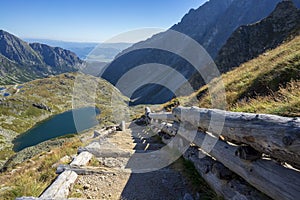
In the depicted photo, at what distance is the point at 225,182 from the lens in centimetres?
432

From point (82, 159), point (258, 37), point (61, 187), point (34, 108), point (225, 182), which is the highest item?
point (258, 37)

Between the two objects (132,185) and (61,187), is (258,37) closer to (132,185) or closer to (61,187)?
(132,185)

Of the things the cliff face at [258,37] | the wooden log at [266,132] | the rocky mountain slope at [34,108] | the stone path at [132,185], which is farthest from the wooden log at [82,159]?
the rocky mountain slope at [34,108]

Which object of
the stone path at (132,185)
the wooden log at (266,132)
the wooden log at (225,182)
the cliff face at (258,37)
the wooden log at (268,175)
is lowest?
the stone path at (132,185)

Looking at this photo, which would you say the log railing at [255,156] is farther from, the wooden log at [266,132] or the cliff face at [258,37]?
the cliff face at [258,37]

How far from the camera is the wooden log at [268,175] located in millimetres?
2895

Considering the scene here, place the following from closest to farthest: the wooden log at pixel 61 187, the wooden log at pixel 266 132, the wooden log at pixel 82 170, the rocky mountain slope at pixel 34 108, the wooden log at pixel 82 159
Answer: the wooden log at pixel 266 132 < the wooden log at pixel 61 187 < the wooden log at pixel 82 170 < the wooden log at pixel 82 159 < the rocky mountain slope at pixel 34 108

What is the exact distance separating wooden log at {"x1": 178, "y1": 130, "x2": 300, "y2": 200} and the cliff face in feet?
124

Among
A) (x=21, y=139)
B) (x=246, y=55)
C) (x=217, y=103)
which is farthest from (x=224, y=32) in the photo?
(x=217, y=103)

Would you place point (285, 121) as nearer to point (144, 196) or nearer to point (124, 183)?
point (144, 196)

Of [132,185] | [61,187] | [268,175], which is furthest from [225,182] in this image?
[61,187]

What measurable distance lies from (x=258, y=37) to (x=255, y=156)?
1892 inches

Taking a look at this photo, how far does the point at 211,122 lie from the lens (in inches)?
216

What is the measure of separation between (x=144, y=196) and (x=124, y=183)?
3.19 feet
